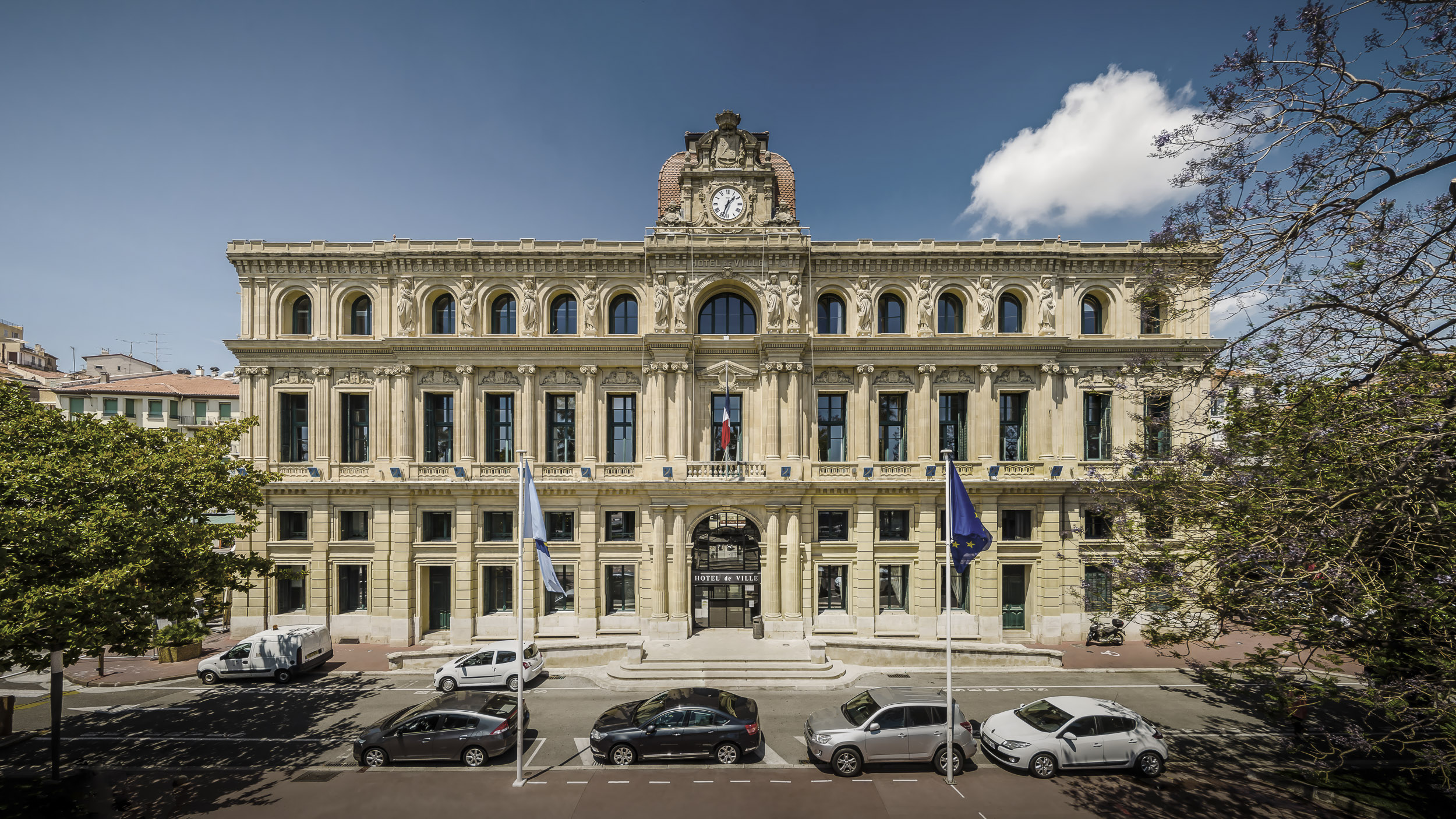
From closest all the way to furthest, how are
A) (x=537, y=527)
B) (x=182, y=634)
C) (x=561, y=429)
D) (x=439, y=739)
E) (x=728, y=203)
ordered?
(x=439, y=739), (x=182, y=634), (x=537, y=527), (x=728, y=203), (x=561, y=429)

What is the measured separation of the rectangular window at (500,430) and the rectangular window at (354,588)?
9387mm

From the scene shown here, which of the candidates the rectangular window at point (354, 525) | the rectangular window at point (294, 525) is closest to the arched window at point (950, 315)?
the rectangular window at point (354, 525)

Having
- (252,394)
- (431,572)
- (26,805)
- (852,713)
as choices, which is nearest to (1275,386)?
(852,713)

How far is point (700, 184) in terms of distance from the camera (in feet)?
97.9

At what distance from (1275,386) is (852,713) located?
13731 millimetres

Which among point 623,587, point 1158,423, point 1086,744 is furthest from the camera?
point 623,587

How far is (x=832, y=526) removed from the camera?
29688 mm

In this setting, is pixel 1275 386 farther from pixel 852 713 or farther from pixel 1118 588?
pixel 852 713

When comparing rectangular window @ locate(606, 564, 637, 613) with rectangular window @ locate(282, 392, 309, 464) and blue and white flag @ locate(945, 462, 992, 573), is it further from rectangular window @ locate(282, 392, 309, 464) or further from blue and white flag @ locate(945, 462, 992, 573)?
rectangular window @ locate(282, 392, 309, 464)

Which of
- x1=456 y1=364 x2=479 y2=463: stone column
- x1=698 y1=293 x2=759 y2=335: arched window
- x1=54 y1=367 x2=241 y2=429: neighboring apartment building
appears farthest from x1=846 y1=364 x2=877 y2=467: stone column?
x1=54 y1=367 x2=241 y2=429: neighboring apartment building

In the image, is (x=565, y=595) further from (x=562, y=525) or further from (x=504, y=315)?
(x=504, y=315)

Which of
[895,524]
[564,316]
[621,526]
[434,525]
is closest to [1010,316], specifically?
[895,524]

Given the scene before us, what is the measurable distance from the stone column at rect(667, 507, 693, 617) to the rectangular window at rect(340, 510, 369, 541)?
16841 millimetres

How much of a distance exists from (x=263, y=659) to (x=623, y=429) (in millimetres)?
18799
